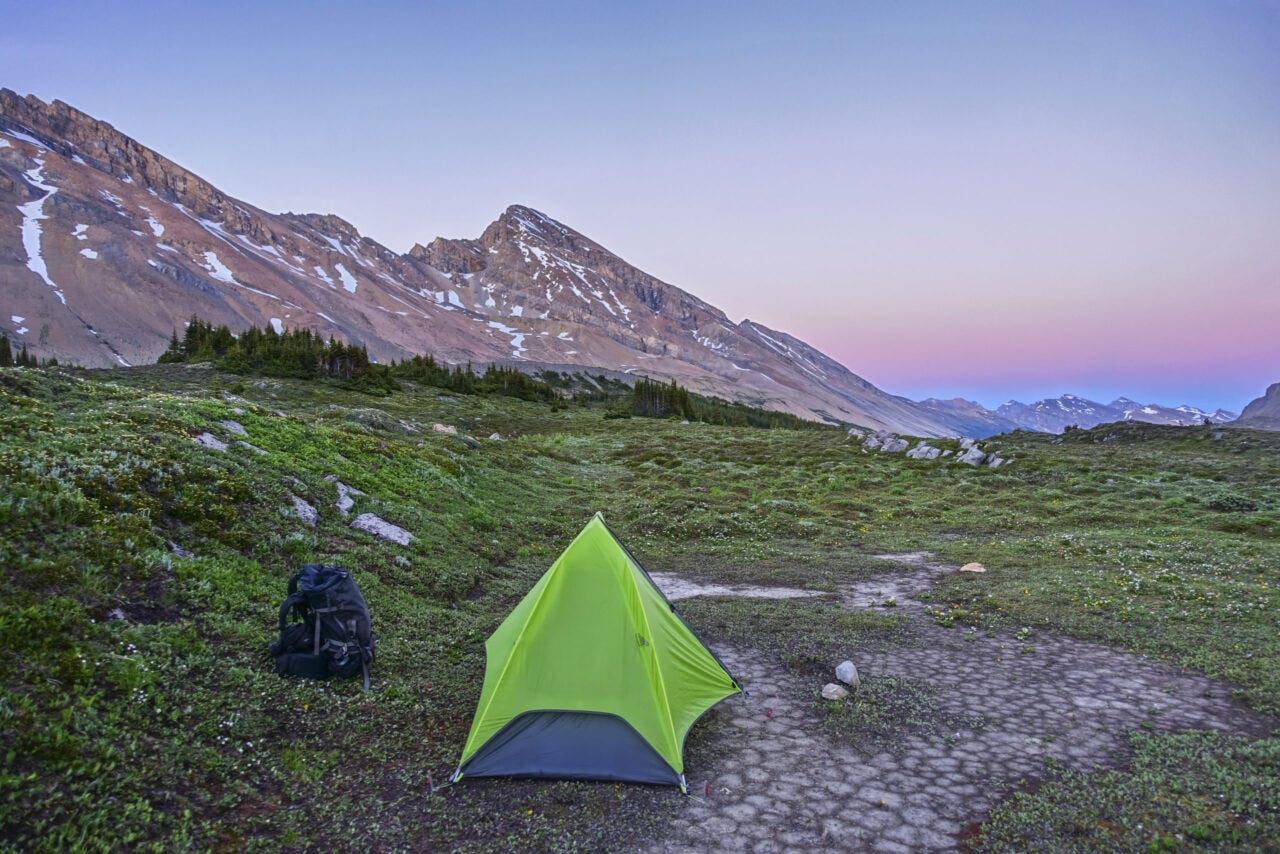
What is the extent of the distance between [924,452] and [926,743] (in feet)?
136

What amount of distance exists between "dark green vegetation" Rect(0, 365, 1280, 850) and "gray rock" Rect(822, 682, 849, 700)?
2.25ft

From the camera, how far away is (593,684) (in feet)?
25.8

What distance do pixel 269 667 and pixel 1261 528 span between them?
2774 cm

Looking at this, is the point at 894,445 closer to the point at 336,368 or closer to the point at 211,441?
the point at 211,441

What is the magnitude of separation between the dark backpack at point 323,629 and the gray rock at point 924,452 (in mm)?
42304

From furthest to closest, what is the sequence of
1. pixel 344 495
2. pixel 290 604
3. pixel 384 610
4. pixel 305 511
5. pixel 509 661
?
pixel 344 495 < pixel 305 511 < pixel 384 610 < pixel 290 604 < pixel 509 661

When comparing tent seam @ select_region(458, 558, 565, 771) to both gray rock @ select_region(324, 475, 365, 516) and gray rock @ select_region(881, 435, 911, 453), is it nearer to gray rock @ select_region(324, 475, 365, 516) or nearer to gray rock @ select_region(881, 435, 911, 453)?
gray rock @ select_region(324, 475, 365, 516)

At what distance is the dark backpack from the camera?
853cm

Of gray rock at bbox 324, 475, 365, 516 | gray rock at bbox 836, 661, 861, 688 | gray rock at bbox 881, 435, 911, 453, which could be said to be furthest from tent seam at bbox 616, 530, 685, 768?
gray rock at bbox 881, 435, 911, 453

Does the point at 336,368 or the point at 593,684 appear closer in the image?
the point at 593,684

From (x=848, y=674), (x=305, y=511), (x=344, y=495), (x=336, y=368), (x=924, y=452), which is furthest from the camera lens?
(x=336, y=368)

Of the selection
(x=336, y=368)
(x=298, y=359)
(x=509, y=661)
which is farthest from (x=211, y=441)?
(x=336, y=368)

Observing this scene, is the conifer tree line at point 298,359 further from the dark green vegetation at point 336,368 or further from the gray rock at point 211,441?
the gray rock at point 211,441

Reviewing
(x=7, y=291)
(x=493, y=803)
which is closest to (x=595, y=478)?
(x=493, y=803)
